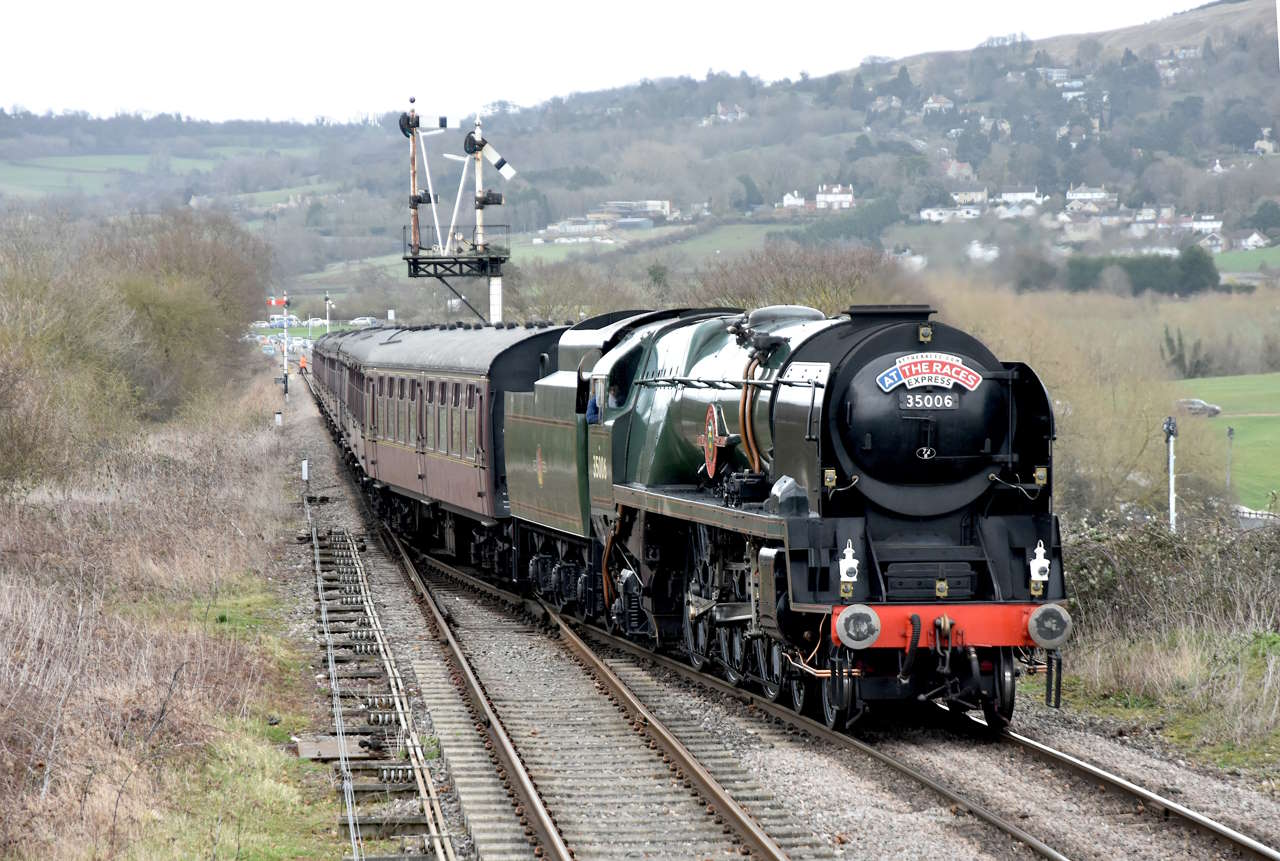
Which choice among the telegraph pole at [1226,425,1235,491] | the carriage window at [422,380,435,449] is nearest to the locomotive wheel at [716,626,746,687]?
the carriage window at [422,380,435,449]

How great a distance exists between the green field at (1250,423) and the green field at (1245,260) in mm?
5673

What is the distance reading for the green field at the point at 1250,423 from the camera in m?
30.9

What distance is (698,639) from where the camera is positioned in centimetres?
1356

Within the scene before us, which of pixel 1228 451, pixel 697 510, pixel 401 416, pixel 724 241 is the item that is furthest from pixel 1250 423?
pixel 724 241

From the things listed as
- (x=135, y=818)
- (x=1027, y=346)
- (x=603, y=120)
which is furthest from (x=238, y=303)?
(x=603, y=120)

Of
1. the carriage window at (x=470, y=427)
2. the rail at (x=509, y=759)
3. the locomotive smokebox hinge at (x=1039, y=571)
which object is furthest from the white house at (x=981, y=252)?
the locomotive smokebox hinge at (x=1039, y=571)

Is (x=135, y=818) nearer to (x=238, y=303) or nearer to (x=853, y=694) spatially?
(x=853, y=694)

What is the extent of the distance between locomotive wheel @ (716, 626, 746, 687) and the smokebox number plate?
2.91m

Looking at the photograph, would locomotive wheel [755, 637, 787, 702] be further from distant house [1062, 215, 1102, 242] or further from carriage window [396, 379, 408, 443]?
carriage window [396, 379, 408, 443]

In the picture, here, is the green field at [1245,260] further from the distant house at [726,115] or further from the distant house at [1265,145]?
the distant house at [726,115]

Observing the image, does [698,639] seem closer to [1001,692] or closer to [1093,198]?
[1001,692]

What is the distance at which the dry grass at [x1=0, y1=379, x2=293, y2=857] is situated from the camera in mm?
8625

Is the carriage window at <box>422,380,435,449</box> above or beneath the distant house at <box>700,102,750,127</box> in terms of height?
beneath

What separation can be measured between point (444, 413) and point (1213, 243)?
13.4 metres
